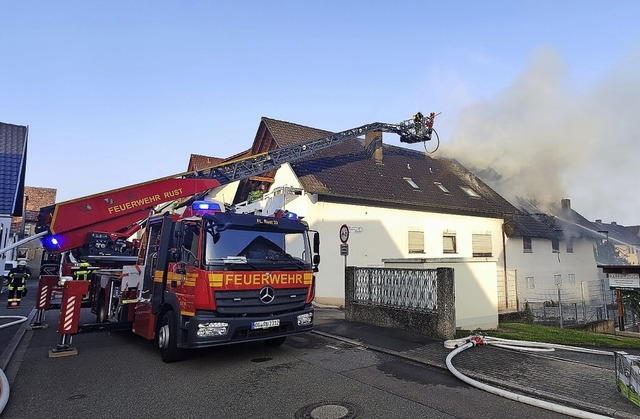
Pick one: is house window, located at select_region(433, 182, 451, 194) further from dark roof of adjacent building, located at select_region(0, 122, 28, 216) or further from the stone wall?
dark roof of adjacent building, located at select_region(0, 122, 28, 216)

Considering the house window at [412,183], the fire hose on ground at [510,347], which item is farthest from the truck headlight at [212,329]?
the house window at [412,183]

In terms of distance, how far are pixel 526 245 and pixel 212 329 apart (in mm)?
21701

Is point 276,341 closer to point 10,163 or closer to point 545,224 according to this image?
point 10,163

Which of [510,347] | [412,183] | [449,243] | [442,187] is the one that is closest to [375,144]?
[412,183]

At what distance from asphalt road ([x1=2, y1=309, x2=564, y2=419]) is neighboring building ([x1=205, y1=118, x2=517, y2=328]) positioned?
4970 millimetres

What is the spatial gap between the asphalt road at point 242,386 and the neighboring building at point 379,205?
497cm

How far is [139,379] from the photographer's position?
568cm

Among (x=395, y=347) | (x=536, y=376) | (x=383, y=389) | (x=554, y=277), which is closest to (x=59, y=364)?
(x=383, y=389)

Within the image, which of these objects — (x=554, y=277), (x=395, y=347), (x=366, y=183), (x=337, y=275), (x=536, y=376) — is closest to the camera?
(x=536, y=376)

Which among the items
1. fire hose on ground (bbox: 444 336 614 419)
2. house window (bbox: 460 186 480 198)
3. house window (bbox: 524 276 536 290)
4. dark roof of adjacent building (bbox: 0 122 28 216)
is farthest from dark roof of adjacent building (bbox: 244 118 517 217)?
dark roof of adjacent building (bbox: 0 122 28 216)

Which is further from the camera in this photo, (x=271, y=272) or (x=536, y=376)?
(x=271, y=272)

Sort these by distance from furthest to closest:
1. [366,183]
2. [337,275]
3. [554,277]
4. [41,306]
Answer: [554,277], [366,183], [337,275], [41,306]

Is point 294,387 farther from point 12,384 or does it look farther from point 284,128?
point 284,128

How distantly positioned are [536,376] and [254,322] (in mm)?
4413
